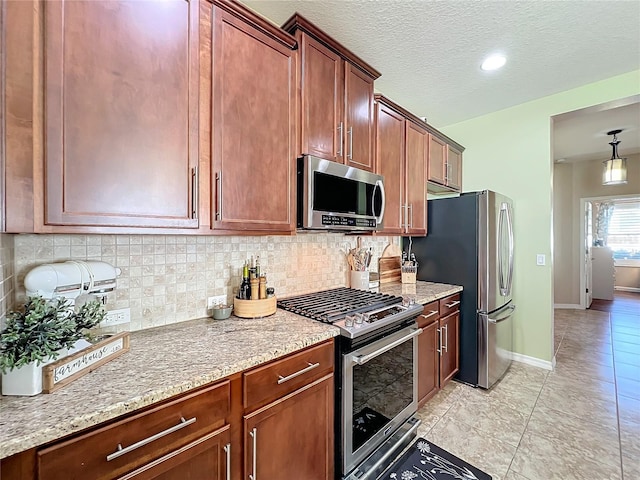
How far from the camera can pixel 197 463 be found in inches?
37.7

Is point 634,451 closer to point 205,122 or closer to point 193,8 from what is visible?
point 205,122

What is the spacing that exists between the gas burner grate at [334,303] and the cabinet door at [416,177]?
34.3 inches

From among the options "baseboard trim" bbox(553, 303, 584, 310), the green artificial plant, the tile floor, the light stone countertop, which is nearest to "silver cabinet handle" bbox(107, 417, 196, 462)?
the light stone countertop

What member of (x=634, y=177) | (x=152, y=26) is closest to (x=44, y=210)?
(x=152, y=26)

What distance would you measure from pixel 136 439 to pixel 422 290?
220cm

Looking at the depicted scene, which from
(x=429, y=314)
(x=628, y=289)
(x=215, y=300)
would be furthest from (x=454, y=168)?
(x=628, y=289)

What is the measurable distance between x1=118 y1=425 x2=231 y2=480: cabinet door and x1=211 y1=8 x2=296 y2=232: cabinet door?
85 centimetres

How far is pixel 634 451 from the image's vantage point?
5.88 ft

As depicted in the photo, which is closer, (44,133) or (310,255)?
(44,133)

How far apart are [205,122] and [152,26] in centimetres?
39

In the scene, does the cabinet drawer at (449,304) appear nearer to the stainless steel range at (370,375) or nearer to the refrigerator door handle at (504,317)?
the refrigerator door handle at (504,317)

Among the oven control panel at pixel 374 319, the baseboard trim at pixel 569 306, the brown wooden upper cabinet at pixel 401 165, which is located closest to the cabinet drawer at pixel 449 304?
the oven control panel at pixel 374 319

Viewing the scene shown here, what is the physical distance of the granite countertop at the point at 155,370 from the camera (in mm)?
709

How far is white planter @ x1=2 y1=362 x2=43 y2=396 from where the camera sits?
797 millimetres
